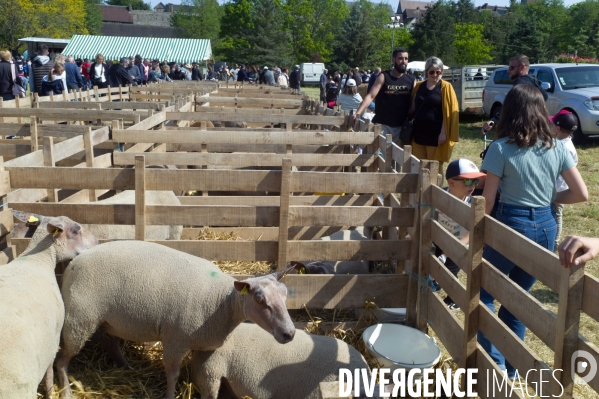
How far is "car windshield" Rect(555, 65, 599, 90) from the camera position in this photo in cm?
1552

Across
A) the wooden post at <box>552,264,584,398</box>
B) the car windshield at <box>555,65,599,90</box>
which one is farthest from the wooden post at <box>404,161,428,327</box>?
the car windshield at <box>555,65,599,90</box>

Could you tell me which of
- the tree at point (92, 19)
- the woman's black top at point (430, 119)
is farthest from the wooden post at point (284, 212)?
the tree at point (92, 19)

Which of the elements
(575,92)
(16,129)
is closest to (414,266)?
(16,129)

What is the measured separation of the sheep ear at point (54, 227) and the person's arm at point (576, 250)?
3.04 m

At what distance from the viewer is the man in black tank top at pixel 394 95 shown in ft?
25.9

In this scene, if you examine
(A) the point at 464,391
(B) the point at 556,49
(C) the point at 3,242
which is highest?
(B) the point at 556,49

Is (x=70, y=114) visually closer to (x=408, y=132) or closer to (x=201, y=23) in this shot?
(x=408, y=132)

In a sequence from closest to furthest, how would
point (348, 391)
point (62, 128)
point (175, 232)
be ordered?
point (348, 391) → point (175, 232) → point (62, 128)

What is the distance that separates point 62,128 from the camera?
307 inches

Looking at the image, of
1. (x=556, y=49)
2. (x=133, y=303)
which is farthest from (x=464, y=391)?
(x=556, y=49)

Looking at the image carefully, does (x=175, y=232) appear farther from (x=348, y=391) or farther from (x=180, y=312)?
(x=348, y=391)

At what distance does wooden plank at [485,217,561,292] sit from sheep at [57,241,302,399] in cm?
129

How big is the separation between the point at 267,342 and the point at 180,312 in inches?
24.0

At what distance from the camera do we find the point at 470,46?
230ft
